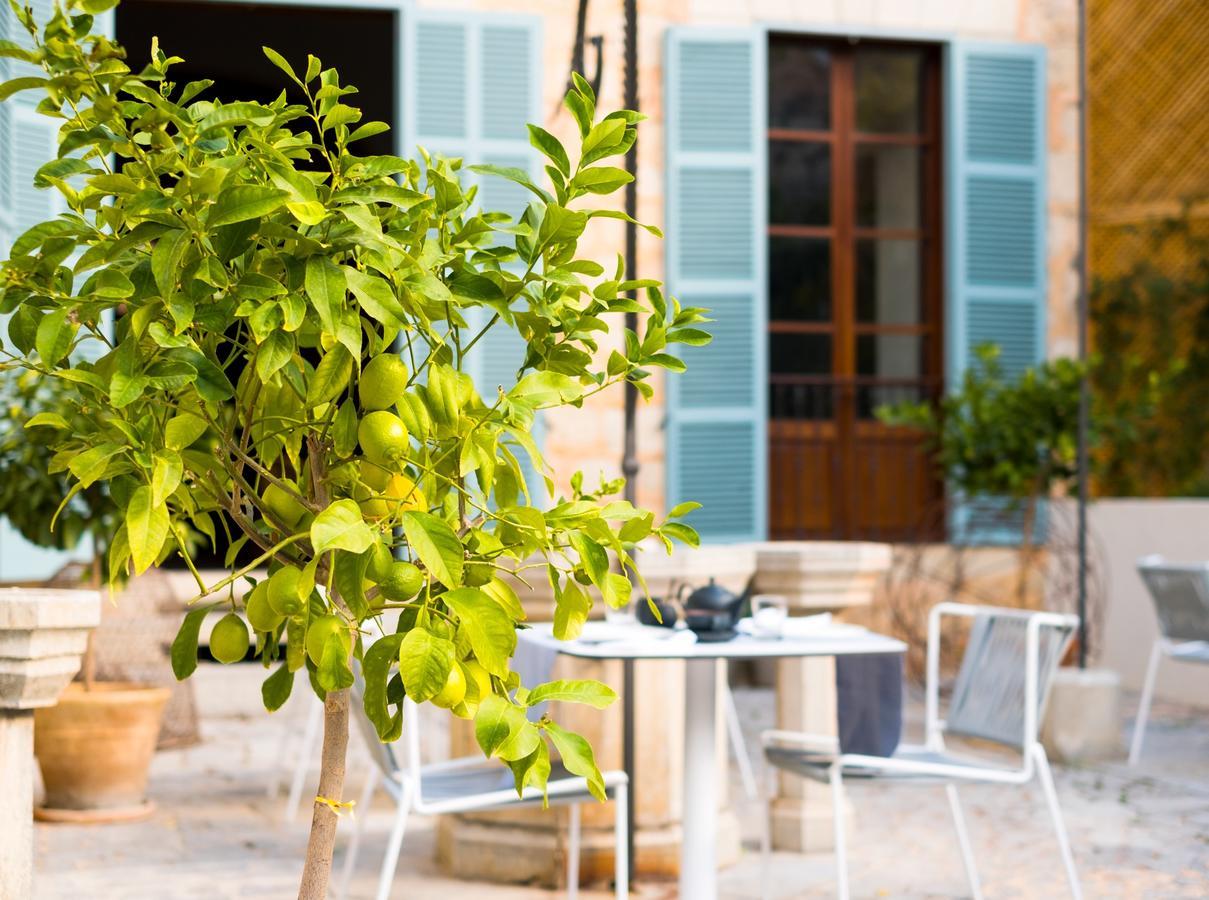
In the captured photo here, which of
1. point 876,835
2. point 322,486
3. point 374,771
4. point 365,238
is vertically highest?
point 365,238

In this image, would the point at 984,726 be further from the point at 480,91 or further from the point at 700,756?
the point at 480,91

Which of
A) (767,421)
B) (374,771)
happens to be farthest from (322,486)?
(767,421)

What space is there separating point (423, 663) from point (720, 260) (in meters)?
6.82

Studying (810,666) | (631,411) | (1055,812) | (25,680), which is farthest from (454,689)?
(810,666)

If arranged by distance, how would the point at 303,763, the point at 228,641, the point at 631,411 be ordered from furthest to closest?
the point at 303,763
the point at 631,411
the point at 228,641

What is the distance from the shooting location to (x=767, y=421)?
8.17 meters

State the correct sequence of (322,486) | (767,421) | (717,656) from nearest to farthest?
(322,486) < (717,656) < (767,421)

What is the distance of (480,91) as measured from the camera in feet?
24.3

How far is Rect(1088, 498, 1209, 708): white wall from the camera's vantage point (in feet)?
25.6

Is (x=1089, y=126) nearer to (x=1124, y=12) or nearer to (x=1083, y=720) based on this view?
(x=1124, y=12)

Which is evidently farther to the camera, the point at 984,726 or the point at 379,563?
the point at 984,726

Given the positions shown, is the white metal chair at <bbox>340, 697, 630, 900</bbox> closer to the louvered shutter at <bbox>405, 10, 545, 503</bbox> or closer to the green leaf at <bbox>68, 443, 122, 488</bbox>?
the green leaf at <bbox>68, 443, 122, 488</bbox>

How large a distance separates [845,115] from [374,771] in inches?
224

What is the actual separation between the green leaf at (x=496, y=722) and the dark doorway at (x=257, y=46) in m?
7.28
